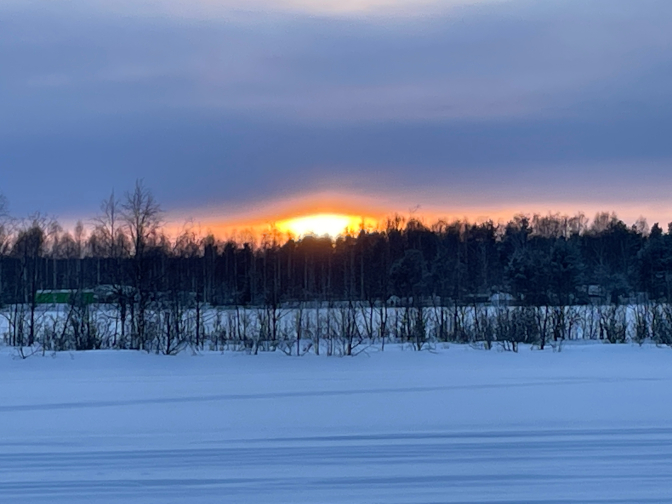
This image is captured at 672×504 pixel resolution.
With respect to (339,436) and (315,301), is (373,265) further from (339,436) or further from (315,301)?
(339,436)

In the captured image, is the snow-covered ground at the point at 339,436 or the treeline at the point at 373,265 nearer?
the snow-covered ground at the point at 339,436

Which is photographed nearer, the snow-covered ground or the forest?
the snow-covered ground

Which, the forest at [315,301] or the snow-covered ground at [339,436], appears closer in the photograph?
the snow-covered ground at [339,436]

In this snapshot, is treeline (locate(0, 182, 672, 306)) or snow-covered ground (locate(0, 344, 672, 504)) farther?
treeline (locate(0, 182, 672, 306))

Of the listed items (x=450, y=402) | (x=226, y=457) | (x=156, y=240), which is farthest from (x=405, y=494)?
(x=156, y=240)

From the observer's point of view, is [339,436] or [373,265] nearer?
[339,436]

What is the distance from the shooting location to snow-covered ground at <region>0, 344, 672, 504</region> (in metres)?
6.94

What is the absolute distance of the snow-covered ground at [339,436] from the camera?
6938 mm

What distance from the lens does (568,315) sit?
27.0 metres

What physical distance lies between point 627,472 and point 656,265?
4381 centimetres

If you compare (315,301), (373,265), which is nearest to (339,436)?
(315,301)

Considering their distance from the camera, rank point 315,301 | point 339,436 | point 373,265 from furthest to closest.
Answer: point 373,265
point 315,301
point 339,436

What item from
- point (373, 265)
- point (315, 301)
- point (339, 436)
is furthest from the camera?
point (373, 265)

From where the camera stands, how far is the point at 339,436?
936 cm
